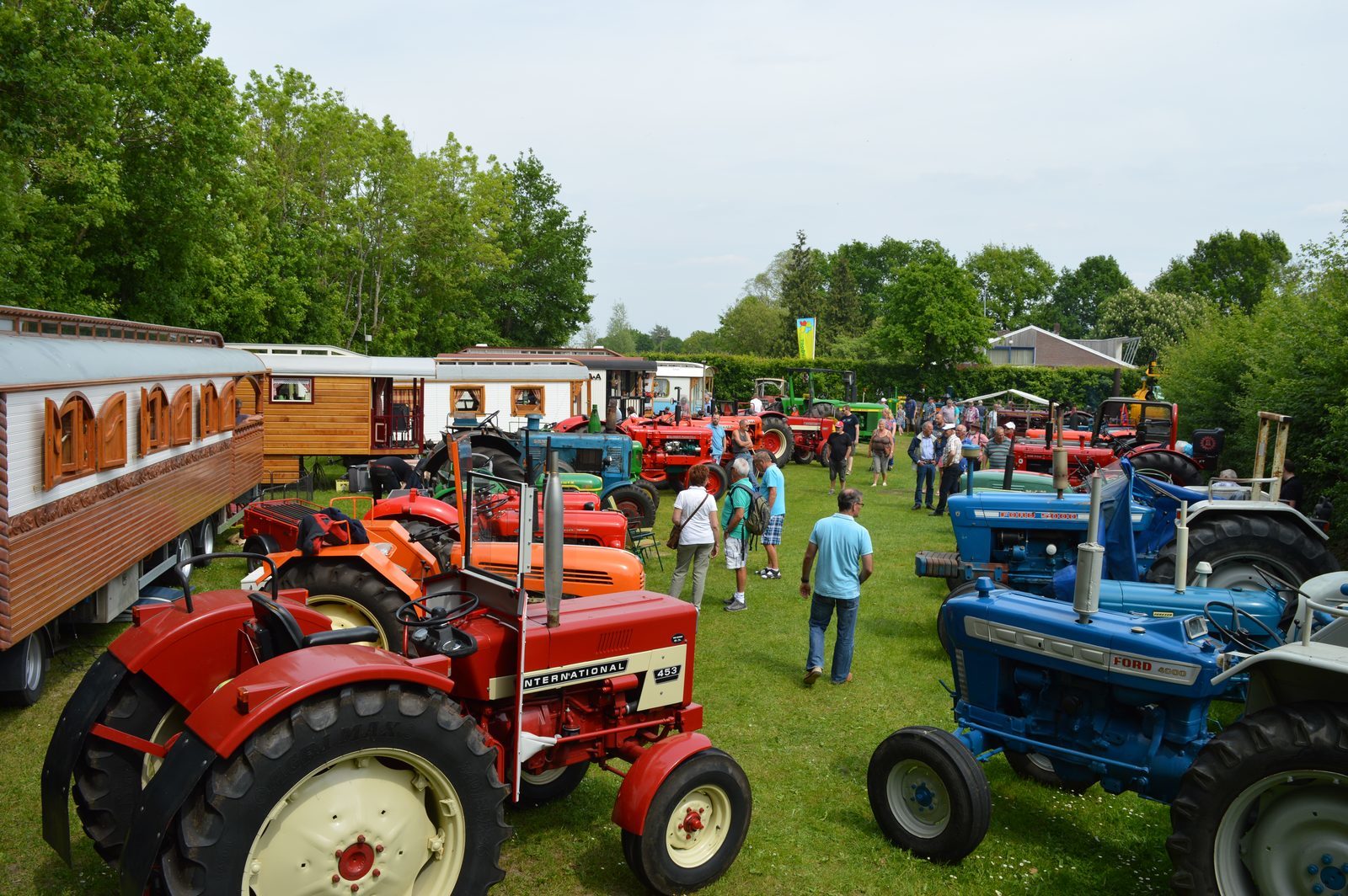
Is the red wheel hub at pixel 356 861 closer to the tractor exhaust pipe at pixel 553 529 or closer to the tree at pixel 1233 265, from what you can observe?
the tractor exhaust pipe at pixel 553 529

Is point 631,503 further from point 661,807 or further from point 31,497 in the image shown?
point 661,807

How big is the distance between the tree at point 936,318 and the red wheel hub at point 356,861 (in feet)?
132

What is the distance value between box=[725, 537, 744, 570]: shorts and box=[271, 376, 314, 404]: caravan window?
13.0 m

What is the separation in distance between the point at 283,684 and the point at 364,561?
3.08m

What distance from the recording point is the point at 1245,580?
7973 millimetres

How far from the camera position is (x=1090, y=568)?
15.0ft

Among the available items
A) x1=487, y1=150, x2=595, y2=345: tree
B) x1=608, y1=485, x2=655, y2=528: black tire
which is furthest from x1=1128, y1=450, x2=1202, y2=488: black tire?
x1=487, y1=150, x2=595, y2=345: tree

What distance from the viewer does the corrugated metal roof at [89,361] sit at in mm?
6195

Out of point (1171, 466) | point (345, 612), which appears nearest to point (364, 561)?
point (345, 612)

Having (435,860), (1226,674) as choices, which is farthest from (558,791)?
(1226,674)

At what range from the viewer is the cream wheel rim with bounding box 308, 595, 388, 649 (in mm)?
6125

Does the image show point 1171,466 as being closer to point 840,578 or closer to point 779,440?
point 779,440

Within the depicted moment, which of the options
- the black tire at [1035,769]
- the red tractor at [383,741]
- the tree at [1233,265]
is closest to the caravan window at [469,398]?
the red tractor at [383,741]

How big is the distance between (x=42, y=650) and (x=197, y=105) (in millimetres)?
13704
